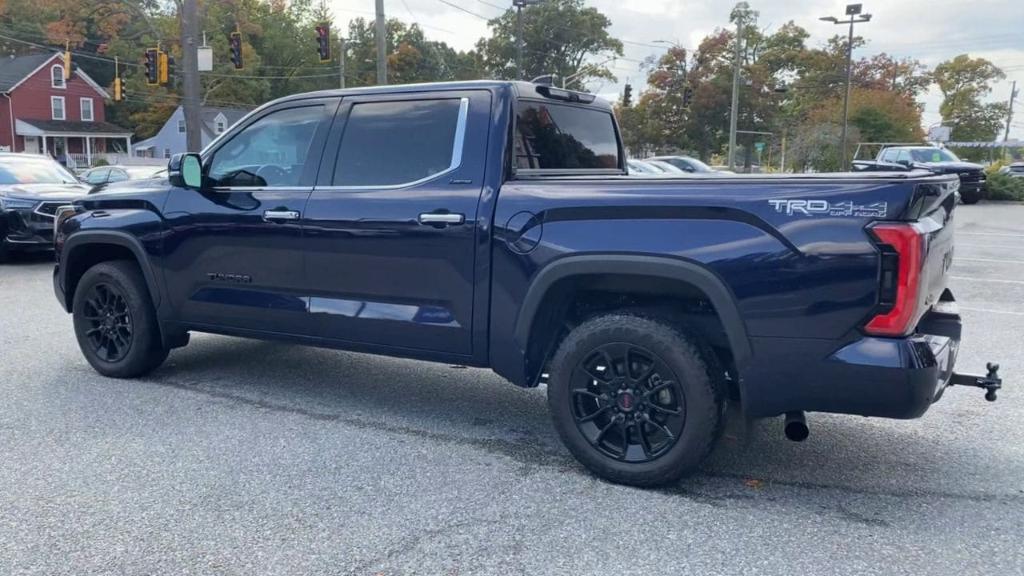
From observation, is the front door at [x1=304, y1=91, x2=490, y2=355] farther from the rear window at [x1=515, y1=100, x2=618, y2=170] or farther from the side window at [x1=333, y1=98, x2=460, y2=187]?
the rear window at [x1=515, y1=100, x2=618, y2=170]

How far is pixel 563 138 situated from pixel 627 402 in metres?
1.77

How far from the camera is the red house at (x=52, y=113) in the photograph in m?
53.7

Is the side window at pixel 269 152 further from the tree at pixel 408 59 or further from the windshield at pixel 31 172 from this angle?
the tree at pixel 408 59

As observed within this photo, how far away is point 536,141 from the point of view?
15.3 feet

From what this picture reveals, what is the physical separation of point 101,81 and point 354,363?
72008 millimetres

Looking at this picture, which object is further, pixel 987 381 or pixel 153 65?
pixel 153 65

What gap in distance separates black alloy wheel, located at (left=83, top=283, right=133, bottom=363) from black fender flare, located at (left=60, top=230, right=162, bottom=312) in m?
0.27

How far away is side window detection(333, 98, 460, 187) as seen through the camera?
449cm

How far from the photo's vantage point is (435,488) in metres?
3.92

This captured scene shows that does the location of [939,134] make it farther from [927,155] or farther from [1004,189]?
[927,155]

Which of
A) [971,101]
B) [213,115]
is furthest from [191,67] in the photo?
[971,101]

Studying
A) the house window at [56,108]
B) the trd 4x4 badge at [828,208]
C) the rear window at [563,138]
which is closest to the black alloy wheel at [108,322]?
the rear window at [563,138]

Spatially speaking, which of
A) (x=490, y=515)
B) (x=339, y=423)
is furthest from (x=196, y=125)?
→ (x=490, y=515)

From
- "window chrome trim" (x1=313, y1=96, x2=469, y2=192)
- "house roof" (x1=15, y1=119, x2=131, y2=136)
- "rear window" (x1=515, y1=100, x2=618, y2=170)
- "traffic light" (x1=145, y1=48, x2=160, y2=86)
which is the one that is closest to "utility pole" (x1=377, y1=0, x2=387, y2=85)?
"traffic light" (x1=145, y1=48, x2=160, y2=86)
